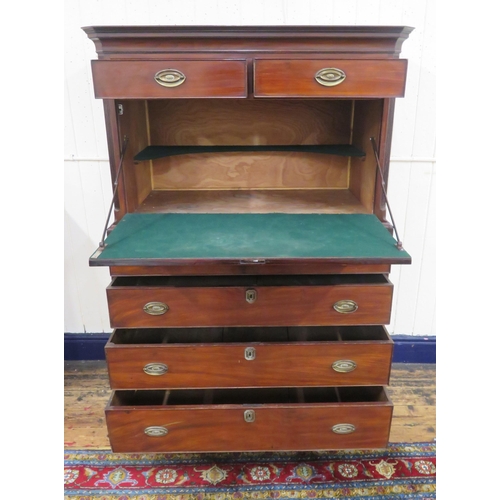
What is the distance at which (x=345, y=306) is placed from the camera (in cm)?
143

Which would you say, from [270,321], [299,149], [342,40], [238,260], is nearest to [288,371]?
[270,321]

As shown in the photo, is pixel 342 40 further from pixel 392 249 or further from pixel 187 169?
pixel 187 169

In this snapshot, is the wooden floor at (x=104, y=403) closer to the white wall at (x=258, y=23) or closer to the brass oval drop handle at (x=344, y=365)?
the white wall at (x=258, y=23)

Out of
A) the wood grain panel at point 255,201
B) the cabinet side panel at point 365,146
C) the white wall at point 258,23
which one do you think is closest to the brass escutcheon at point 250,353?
the wood grain panel at point 255,201

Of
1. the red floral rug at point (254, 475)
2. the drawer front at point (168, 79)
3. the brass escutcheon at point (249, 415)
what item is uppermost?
the drawer front at point (168, 79)

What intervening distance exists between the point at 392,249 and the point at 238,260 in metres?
0.46

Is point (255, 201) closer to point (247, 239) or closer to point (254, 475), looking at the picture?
point (247, 239)

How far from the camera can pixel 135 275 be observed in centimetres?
143

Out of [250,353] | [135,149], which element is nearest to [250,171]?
[135,149]

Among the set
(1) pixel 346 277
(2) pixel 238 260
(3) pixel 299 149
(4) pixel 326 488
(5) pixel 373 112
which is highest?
(5) pixel 373 112

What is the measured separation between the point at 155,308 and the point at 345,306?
622 mm

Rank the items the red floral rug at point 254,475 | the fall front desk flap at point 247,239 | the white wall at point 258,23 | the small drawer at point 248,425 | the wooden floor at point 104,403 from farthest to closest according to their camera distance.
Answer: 1. the wooden floor at point 104,403
2. the white wall at point 258,23
3. the red floral rug at point 254,475
4. the small drawer at point 248,425
5. the fall front desk flap at point 247,239

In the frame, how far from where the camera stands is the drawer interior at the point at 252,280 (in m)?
1.42

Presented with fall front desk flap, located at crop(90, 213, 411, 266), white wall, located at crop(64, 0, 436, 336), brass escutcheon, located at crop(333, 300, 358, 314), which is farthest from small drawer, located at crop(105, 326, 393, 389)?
white wall, located at crop(64, 0, 436, 336)
